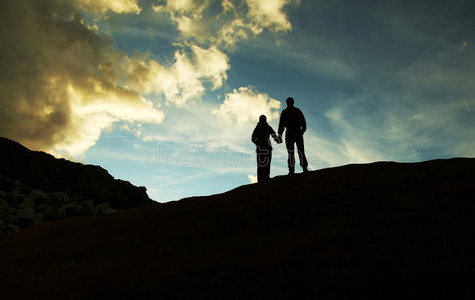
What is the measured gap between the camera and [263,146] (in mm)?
13367

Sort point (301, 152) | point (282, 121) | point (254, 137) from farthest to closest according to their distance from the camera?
1. point (254, 137)
2. point (282, 121)
3. point (301, 152)

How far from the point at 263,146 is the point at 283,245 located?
7.78 meters

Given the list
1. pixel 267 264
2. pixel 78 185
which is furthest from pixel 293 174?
pixel 78 185

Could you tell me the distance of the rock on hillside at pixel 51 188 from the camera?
92.2ft

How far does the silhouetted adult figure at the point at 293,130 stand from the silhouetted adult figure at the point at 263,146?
31.3 inches

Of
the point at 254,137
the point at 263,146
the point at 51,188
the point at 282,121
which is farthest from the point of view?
the point at 51,188

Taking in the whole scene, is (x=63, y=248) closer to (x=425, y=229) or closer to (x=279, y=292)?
(x=279, y=292)

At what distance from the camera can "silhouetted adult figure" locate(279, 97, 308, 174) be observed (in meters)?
12.4

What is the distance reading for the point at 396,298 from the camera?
3.72 meters

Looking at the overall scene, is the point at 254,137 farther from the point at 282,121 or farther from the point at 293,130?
the point at 293,130

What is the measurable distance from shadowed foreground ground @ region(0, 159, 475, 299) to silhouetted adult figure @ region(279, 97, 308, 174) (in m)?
1.50

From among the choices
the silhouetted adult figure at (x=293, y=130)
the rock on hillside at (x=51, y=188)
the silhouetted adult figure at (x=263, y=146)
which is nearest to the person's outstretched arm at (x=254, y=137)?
the silhouetted adult figure at (x=263, y=146)

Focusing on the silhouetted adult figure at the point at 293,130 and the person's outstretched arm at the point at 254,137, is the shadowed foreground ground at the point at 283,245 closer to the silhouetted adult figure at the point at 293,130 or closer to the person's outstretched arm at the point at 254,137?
the silhouetted adult figure at the point at 293,130

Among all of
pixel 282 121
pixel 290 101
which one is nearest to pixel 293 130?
pixel 282 121
